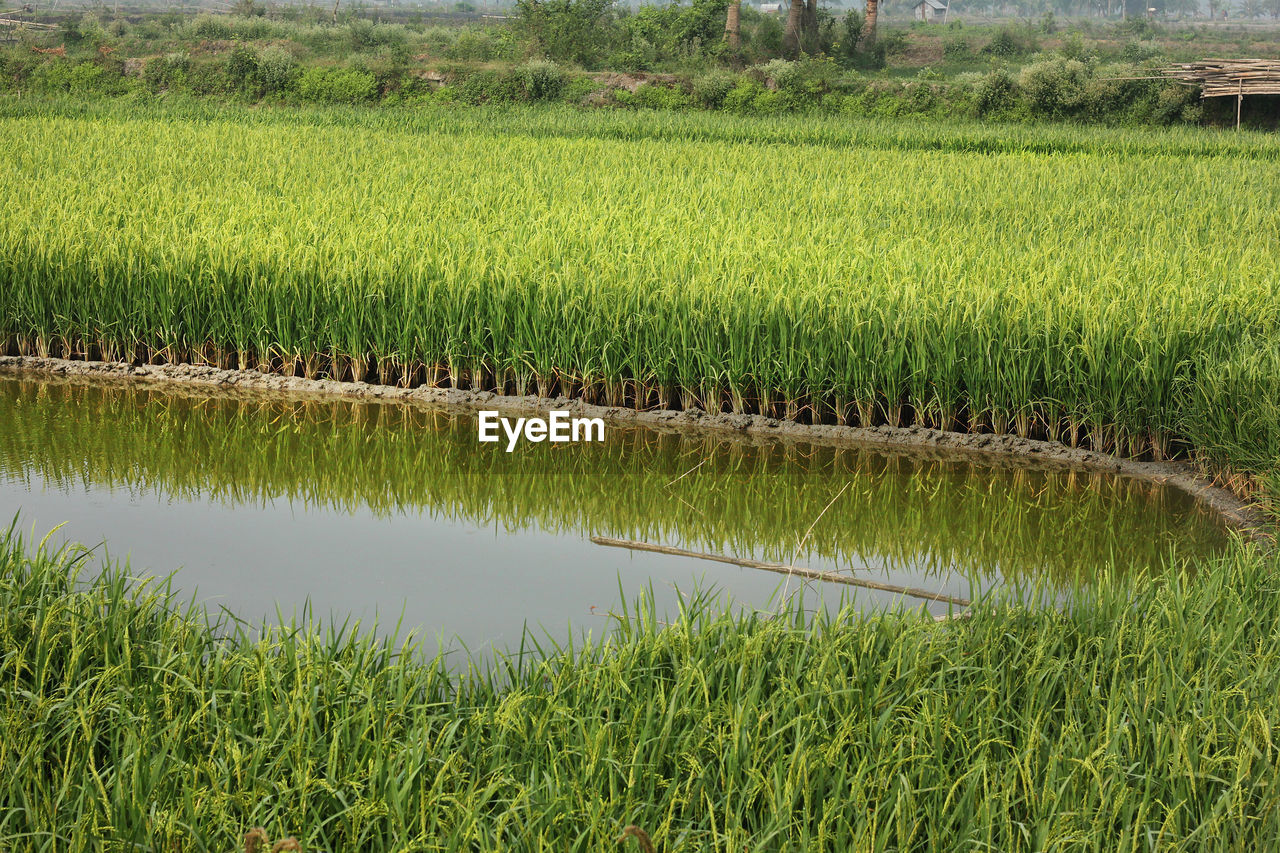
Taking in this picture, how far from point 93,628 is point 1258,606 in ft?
10.4

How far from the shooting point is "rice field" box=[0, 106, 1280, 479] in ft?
18.4

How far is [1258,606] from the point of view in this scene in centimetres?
344

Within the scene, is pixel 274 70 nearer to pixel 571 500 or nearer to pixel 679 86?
pixel 679 86

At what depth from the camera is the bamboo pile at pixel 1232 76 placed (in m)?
20.2

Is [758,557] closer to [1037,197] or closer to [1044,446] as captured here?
[1044,446]

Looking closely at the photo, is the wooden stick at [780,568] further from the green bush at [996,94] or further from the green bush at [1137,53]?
the green bush at [1137,53]

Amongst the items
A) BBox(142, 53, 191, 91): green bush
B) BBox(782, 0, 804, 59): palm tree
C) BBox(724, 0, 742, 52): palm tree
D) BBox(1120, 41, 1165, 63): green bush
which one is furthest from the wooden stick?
BBox(1120, 41, 1165, 63): green bush

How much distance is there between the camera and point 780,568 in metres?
4.02

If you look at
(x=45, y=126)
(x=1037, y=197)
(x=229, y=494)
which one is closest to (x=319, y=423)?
(x=229, y=494)

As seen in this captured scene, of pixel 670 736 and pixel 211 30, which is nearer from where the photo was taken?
pixel 670 736

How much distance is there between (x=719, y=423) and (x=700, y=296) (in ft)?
2.26

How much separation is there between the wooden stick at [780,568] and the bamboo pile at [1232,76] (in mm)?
19401

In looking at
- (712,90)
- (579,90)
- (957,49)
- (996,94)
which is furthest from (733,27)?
(957,49)

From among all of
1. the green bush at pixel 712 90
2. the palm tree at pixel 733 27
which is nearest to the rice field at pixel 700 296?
the green bush at pixel 712 90
